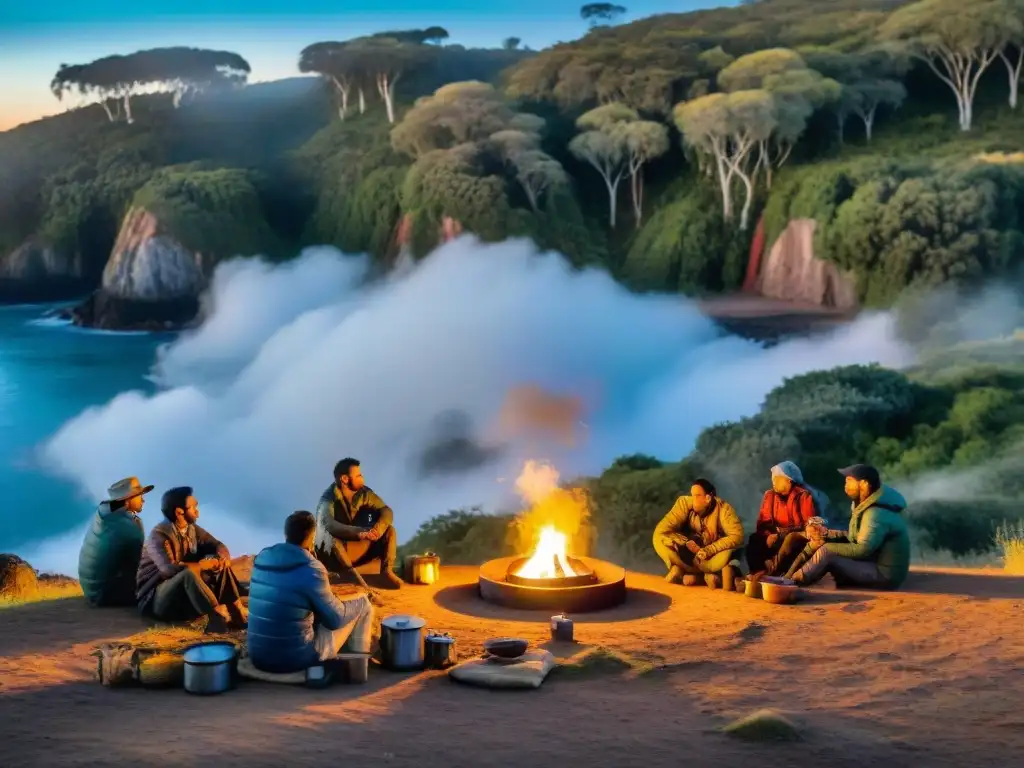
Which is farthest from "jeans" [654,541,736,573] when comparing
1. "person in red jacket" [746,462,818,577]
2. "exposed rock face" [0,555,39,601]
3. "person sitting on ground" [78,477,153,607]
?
"exposed rock face" [0,555,39,601]

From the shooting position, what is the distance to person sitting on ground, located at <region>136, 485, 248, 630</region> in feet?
26.1

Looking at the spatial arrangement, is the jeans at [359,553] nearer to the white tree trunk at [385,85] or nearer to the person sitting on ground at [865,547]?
the person sitting on ground at [865,547]

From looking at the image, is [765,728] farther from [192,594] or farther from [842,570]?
[192,594]

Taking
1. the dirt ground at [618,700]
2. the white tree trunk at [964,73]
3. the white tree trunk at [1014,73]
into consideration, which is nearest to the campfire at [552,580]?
the dirt ground at [618,700]

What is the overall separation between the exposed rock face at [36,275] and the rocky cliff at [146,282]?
1.59 feet

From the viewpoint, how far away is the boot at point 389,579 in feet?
31.7

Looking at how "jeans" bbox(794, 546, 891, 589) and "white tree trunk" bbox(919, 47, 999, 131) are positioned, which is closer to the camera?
"jeans" bbox(794, 546, 891, 589)

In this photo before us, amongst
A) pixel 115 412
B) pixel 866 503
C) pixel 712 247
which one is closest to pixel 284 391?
pixel 115 412

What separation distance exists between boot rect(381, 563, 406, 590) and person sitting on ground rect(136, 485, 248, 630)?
64.0 inches

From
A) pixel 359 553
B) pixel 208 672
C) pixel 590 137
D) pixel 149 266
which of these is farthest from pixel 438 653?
pixel 149 266

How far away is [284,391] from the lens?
728 inches

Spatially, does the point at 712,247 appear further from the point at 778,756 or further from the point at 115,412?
the point at 778,756

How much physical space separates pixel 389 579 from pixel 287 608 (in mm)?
3195

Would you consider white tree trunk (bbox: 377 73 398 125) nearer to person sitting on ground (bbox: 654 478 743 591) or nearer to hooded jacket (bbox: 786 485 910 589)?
person sitting on ground (bbox: 654 478 743 591)
